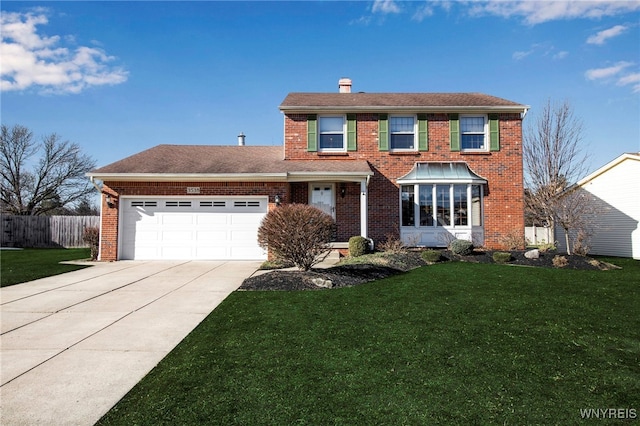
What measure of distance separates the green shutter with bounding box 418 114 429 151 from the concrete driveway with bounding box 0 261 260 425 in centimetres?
932

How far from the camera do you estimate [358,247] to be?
12469 millimetres

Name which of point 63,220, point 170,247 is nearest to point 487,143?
point 170,247

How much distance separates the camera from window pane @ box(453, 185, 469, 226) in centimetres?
1436

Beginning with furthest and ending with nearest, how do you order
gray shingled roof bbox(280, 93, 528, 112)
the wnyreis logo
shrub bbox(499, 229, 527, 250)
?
gray shingled roof bbox(280, 93, 528, 112)
shrub bbox(499, 229, 527, 250)
the wnyreis logo

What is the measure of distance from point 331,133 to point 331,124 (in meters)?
0.38

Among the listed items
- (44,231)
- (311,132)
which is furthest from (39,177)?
(311,132)

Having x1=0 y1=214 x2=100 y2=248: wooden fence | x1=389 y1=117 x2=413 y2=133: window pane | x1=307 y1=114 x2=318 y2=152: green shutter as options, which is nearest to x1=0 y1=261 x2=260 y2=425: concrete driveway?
x1=307 y1=114 x2=318 y2=152: green shutter

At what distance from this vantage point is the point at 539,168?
17172 millimetres

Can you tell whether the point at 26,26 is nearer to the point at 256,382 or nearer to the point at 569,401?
the point at 256,382

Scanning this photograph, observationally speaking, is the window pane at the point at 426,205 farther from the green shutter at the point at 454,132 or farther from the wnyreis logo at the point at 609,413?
the wnyreis logo at the point at 609,413

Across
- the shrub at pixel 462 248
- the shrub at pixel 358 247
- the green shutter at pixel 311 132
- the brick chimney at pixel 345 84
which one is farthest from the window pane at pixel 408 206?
the brick chimney at pixel 345 84

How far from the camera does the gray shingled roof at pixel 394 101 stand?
14594 millimetres

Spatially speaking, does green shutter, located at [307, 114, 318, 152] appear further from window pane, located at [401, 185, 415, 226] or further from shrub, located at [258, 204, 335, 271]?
shrub, located at [258, 204, 335, 271]

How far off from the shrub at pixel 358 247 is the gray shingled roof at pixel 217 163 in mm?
2501
